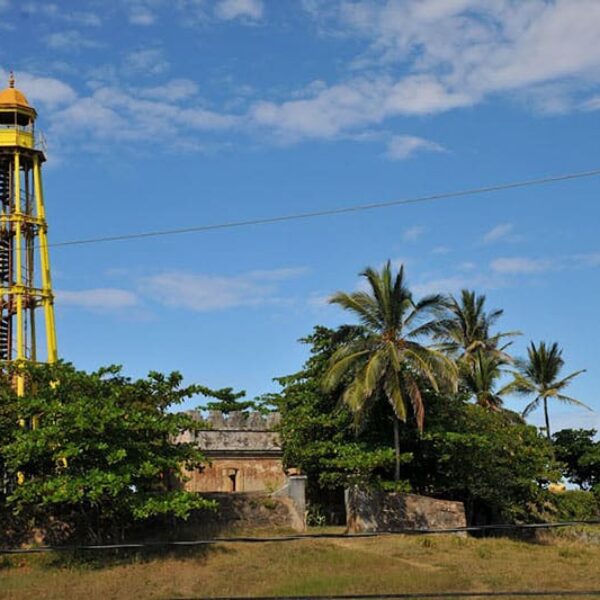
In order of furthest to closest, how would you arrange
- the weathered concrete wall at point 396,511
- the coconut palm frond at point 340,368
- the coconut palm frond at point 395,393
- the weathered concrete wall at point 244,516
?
1. the coconut palm frond at point 340,368
2. the coconut palm frond at point 395,393
3. the weathered concrete wall at point 396,511
4. the weathered concrete wall at point 244,516

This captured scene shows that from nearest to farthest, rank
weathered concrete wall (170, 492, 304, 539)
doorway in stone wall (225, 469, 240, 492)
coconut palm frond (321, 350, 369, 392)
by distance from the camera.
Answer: weathered concrete wall (170, 492, 304, 539)
coconut palm frond (321, 350, 369, 392)
doorway in stone wall (225, 469, 240, 492)

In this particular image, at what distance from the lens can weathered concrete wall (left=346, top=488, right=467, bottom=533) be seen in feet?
83.4

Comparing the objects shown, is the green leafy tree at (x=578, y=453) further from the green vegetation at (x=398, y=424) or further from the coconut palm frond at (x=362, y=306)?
the coconut palm frond at (x=362, y=306)

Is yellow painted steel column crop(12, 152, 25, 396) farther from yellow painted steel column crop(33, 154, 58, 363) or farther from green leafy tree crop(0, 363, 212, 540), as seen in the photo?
green leafy tree crop(0, 363, 212, 540)

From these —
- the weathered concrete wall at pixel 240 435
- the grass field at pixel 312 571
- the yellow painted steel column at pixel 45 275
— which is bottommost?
the grass field at pixel 312 571

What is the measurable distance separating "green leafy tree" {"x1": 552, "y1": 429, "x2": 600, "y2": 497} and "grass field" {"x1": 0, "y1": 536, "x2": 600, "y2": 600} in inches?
585

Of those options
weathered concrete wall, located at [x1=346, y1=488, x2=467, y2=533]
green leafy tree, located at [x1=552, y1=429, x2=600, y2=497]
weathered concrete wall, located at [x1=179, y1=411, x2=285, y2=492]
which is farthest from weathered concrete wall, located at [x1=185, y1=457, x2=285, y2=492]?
green leafy tree, located at [x1=552, y1=429, x2=600, y2=497]

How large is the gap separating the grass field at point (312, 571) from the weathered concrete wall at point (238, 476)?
7431mm

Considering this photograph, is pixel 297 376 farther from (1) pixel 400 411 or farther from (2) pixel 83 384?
(2) pixel 83 384

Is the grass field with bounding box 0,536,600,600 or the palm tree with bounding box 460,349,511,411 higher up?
the palm tree with bounding box 460,349,511,411

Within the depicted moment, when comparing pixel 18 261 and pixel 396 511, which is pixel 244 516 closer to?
pixel 396 511

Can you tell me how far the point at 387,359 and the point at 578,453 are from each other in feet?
55.4

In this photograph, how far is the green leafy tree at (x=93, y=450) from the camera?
815 inches

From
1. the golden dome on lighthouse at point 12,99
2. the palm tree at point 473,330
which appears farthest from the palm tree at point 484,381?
the golden dome on lighthouse at point 12,99
